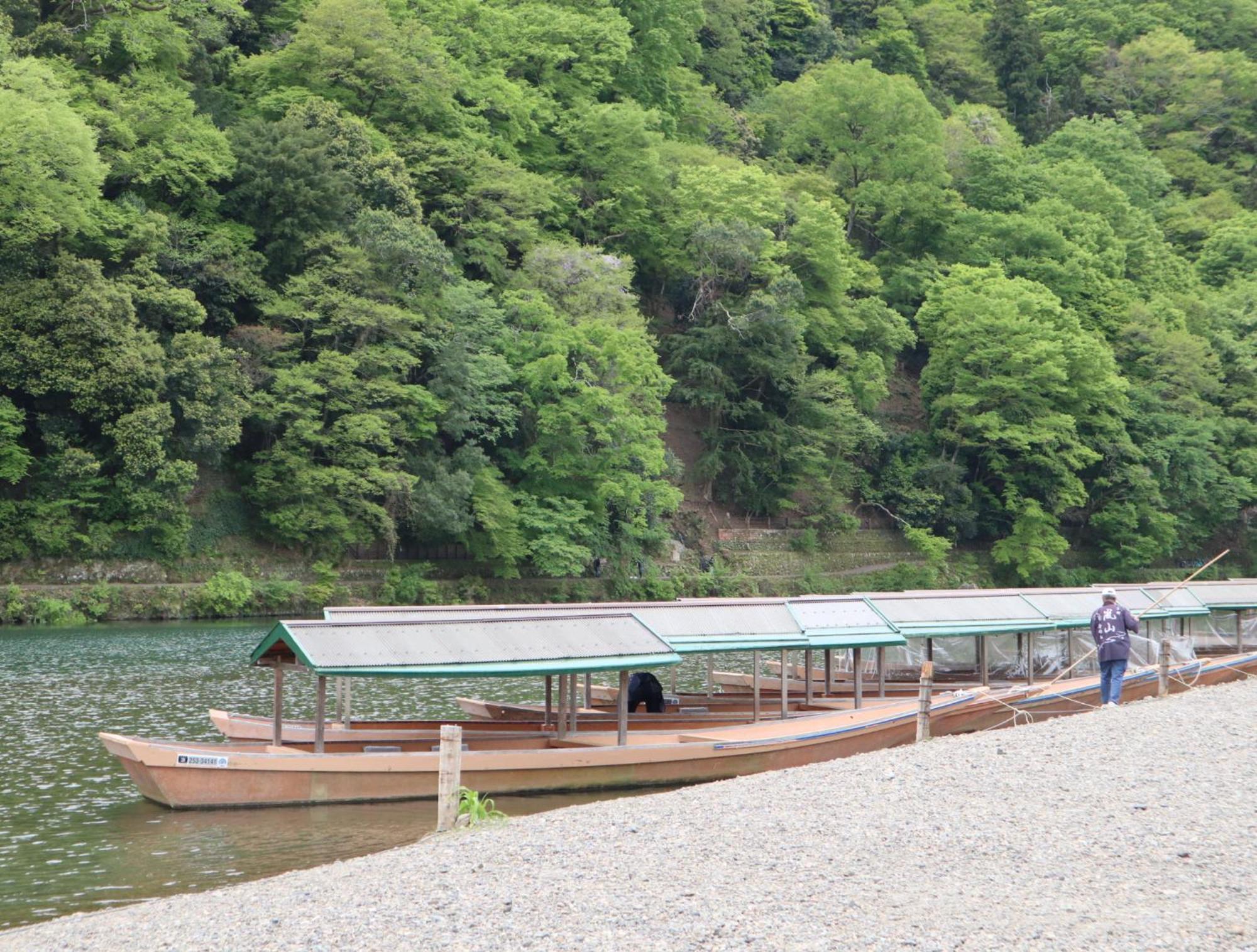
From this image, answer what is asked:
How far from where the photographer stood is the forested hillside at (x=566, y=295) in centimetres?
4812

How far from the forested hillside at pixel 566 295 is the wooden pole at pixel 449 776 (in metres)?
34.4

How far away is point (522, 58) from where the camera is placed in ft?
239

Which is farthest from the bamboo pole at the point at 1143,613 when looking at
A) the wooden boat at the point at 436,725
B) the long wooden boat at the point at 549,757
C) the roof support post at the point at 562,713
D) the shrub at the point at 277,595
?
the shrub at the point at 277,595

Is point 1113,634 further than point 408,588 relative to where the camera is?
No

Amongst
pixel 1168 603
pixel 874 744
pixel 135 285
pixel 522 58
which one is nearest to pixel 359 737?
pixel 874 744

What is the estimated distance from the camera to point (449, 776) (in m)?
15.6

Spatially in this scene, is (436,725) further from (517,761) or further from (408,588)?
(408,588)

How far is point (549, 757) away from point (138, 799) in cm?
614

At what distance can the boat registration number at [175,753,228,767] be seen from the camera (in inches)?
756

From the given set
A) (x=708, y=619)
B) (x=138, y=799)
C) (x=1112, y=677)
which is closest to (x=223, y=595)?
→ (x=138, y=799)

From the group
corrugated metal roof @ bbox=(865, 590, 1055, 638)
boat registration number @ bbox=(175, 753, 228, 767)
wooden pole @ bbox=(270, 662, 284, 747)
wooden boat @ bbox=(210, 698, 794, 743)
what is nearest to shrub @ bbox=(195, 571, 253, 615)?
wooden boat @ bbox=(210, 698, 794, 743)

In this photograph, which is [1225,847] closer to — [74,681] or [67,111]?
[74,681]

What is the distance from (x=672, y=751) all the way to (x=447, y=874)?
29.8ft

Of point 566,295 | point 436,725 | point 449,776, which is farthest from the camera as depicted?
point 566,295
